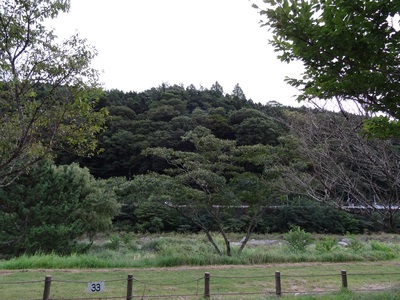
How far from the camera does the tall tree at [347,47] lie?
3.54m

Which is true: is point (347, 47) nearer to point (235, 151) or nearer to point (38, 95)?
Answer: point (38, 95)

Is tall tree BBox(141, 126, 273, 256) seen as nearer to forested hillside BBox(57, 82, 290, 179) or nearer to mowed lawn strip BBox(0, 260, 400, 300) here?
mowed lawn strip BBox(0, 260, 400, 300)

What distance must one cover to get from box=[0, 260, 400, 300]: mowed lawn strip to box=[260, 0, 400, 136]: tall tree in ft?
19.4

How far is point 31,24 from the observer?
6.11m

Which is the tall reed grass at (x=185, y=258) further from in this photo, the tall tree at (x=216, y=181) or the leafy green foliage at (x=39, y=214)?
the tall tree at (x=216, y=181)

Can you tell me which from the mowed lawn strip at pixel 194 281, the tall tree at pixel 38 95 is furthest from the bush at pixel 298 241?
the tall tree at pixel 38 95

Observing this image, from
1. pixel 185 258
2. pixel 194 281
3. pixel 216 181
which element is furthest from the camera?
pixel 216 181

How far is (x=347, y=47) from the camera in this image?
3732 mm

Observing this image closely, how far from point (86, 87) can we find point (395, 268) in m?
13.0

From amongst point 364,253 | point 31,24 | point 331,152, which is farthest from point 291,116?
point 364,253

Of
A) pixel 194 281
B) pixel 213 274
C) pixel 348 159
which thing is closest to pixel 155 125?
pixel 213 274

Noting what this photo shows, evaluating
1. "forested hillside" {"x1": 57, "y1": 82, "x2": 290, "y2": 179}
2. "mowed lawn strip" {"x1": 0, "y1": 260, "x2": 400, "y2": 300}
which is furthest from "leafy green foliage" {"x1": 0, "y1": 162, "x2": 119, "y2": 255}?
"forested hillside" {"x1": 57, "y1": 82, "x2": 290, "y2": 179}

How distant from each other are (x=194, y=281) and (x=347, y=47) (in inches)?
332

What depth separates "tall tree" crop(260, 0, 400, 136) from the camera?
354 cm
